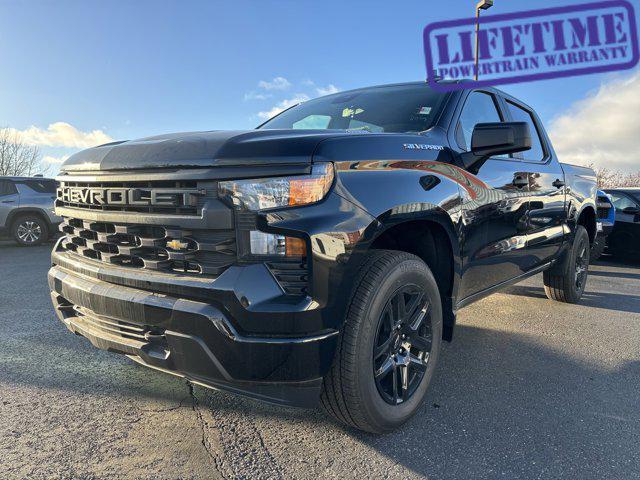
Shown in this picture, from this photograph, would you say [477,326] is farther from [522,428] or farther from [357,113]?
[357,113]

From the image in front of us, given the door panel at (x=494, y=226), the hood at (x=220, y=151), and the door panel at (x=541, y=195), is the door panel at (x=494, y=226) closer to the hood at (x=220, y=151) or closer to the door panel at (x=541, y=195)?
the door panel at (x=541, y=195)

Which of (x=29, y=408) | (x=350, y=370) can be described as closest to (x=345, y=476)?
(x=350, y=370)

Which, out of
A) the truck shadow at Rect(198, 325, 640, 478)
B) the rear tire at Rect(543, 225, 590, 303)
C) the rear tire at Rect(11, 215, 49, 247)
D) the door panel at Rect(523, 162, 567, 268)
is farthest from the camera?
the rear tire at Rect(11, 215, 49, 247)

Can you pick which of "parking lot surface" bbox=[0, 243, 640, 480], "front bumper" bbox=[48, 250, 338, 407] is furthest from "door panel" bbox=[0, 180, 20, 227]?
"front bumper" bbox=[48, 250, 338, 407]

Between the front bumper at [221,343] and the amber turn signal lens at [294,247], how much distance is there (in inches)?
4.6

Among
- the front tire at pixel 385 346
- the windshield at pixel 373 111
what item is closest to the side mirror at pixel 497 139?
the windshield at pixel 373 111

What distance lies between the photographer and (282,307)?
174cm

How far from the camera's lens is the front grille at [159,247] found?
180cm

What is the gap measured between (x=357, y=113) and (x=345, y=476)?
2249 mm

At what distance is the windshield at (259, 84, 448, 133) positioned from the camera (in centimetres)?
287

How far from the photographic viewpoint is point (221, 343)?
1.75 metres

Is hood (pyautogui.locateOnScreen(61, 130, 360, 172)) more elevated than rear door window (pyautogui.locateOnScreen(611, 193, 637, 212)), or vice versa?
hood (pyautogui.locateOnScreen(61, 130, 360, 172))

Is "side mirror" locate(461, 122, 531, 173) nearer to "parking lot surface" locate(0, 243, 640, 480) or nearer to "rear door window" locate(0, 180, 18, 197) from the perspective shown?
"parking lot surface" locate(0, 243, 640, 480)

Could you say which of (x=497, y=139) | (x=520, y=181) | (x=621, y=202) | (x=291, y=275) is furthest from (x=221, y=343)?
(x=621, y=202)
